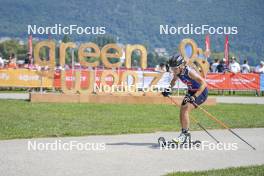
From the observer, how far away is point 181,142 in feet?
40.0

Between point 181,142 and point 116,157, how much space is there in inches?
70.6

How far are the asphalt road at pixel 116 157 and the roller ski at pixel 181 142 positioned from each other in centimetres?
16

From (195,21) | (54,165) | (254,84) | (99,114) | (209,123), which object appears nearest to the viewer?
(54,165)

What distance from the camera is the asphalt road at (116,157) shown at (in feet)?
31.3

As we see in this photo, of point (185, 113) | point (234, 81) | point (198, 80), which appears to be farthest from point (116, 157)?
point (234, 81)

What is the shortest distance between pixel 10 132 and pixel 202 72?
1420 cm

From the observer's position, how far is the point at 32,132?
46.0ft

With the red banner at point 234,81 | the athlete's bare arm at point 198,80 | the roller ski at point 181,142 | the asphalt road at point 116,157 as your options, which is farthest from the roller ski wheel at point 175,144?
the red banner at point 234,81

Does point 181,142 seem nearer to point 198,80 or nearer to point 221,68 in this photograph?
point 198,80

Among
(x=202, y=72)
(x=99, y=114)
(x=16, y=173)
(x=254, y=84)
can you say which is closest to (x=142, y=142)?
(x=16, y=173)

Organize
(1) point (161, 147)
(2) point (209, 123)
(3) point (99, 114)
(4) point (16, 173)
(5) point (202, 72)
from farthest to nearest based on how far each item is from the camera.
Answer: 1. (5) point (202, 72)
2. (3) point (99, 114)
3. (2) point (209, 123)
4. (1) point (161, 147)
5. (4) point (16, 173)

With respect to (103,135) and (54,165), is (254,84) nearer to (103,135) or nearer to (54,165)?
(103,135)

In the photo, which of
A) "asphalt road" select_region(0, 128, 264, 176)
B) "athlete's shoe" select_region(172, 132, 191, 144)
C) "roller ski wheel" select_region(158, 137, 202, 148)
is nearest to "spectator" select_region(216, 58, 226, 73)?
"asphalt road" select_region(0, 128, 264, 176)

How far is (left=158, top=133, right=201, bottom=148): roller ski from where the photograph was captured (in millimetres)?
12195
